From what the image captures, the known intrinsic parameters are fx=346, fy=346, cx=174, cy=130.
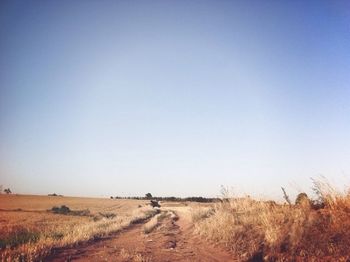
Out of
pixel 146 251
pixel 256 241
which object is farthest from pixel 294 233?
pixel 146 251

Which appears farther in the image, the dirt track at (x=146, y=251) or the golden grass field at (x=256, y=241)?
the dirt track at (x=146, y=251)

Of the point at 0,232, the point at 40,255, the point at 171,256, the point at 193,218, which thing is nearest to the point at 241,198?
the point at 193,218

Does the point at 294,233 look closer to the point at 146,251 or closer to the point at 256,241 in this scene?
the point at 256,241

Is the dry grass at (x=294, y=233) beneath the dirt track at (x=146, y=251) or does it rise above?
above

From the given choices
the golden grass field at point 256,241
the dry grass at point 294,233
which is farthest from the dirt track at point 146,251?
the dry grass at point 294,233

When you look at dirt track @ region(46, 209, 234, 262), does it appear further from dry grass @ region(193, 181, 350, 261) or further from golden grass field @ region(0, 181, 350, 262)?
dry grass @ region(193, 181, 350, 261)

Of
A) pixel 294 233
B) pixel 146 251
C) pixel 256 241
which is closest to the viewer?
pixel 294 233

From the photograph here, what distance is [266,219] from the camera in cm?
1141

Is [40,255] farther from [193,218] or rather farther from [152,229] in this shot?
[193,218]

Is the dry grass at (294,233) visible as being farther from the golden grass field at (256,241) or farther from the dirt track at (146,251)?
the dirt track at (146,251)

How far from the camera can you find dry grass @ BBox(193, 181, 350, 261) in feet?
28.5

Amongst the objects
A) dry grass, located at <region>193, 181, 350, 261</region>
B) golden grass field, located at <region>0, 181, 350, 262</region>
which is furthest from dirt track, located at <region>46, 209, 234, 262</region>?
dry grass, located at <region>193, 181, 350, 261</region>

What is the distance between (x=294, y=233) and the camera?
9602 millimetres

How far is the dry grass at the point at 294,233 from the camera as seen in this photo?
868 centimetres
